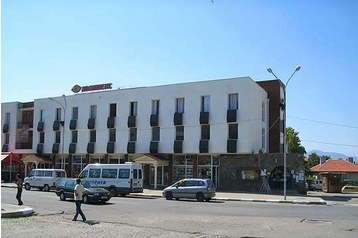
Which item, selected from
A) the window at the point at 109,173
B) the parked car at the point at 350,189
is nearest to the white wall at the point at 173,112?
the window at the point at 109,173

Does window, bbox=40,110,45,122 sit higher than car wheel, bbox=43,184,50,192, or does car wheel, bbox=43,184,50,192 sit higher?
window, bbox=40,110,45,122

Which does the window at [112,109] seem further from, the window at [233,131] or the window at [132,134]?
the window at [233,131]

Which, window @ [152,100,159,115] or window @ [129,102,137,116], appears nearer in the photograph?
window @ [152,100,159,115]

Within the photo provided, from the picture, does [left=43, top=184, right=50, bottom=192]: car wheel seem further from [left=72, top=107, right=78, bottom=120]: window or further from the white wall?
[left=72, top=107, right=78, bottom=120]: window

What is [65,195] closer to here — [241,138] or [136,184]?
[136,184]

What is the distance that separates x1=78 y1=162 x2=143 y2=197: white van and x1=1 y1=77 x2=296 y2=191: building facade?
9863 millimetres

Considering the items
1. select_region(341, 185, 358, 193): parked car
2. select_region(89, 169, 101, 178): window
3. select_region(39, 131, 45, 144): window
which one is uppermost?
select_region(39, 131, 45, 144): window

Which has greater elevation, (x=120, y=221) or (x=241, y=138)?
(x=241, y=138)


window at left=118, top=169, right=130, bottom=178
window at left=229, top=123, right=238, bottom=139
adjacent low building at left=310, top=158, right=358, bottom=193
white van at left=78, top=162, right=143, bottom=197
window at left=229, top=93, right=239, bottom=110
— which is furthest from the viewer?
adjacent low building at left=310, top=158, right=358, bottom=193

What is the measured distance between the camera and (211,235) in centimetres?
1200

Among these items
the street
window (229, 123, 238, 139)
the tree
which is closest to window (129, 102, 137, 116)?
window (229, 123, 238, 139)

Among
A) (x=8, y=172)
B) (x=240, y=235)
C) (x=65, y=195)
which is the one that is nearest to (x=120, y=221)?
(x=240, y=235)

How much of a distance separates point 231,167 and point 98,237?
29.1 metres

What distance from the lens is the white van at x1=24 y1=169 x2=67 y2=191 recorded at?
119 ft
